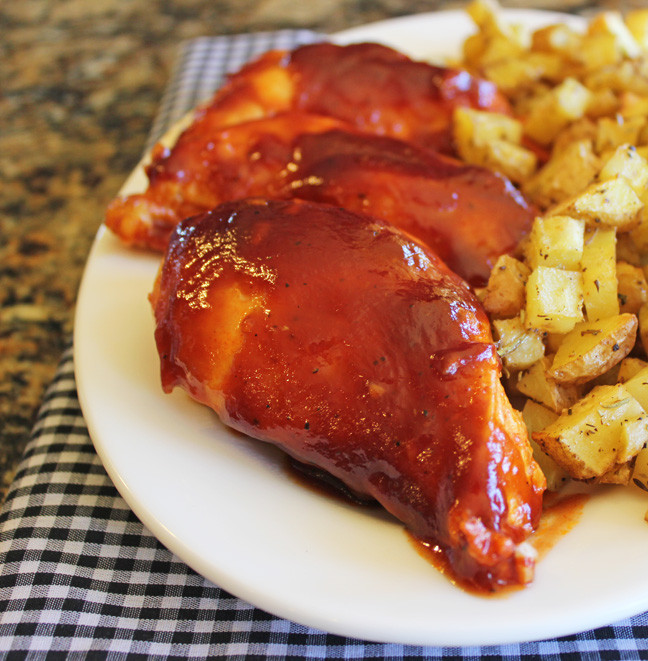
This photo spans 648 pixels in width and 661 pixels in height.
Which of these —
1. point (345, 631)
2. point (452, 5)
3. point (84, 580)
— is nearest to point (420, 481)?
point (345, 631)

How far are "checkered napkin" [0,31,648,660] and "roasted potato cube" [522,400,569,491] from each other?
0.23 m

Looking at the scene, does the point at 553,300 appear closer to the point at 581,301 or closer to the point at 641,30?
the point at 581,301

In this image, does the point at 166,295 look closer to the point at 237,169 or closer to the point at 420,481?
the point at 237,169

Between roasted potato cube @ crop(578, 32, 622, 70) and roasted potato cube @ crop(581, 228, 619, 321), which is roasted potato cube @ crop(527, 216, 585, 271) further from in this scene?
roasted potato cube @ crop(578, 32, 622, 70)

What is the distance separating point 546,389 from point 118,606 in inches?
30.2

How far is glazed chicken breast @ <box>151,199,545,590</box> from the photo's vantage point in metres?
1.04

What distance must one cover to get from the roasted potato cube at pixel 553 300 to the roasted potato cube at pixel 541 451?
14cm

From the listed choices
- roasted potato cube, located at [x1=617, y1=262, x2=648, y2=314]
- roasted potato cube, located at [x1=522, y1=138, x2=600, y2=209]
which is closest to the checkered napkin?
roasted potato cube, located at [x1=617, y1=262, x2=648, y2=314]

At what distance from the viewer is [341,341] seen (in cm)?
114

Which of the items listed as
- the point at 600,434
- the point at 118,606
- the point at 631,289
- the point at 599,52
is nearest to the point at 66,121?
the point at 599,52

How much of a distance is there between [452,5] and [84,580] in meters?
2.90

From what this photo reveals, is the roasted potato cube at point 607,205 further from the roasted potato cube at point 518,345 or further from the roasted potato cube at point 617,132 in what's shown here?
the roasted potato cube at point 617,132

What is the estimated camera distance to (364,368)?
112 centimetres

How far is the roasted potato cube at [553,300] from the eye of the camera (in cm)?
119
